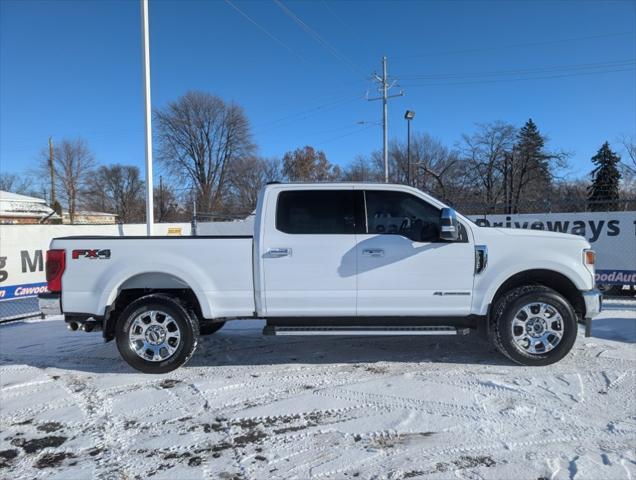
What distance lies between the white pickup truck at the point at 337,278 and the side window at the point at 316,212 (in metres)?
0.02

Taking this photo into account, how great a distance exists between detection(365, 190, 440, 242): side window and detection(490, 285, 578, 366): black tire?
1.09 m

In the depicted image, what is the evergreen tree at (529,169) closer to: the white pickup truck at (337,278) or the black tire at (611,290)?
the black tire at (611,290)

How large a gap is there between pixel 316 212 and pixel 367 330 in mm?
1386

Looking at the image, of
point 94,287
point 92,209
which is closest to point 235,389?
point 94,287

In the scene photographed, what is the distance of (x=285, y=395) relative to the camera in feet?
13.6

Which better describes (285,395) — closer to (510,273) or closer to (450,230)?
(450,230)

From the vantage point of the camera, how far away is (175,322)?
471 cm

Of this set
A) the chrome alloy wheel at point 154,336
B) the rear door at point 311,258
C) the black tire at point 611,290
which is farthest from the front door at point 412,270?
the black tire at point 611,290

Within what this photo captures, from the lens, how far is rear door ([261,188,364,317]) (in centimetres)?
466

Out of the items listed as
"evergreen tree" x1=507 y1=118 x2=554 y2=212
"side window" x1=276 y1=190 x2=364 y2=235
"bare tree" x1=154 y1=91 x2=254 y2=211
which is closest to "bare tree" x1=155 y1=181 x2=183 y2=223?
"bare tree" x1=154 y1=91 x2=254 y2=211

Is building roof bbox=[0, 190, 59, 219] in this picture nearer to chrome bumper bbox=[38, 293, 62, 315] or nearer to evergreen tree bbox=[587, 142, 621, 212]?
chrome bumper bbox=[38, 293, 62, 315]

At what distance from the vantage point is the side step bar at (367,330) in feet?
15.3

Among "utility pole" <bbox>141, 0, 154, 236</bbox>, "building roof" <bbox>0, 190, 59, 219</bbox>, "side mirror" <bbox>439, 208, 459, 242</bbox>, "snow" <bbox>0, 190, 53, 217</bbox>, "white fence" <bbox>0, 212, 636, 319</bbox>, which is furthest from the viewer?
"snow" <bbox>0, 190, 53, 217</bbox>

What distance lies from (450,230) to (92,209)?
237ft
